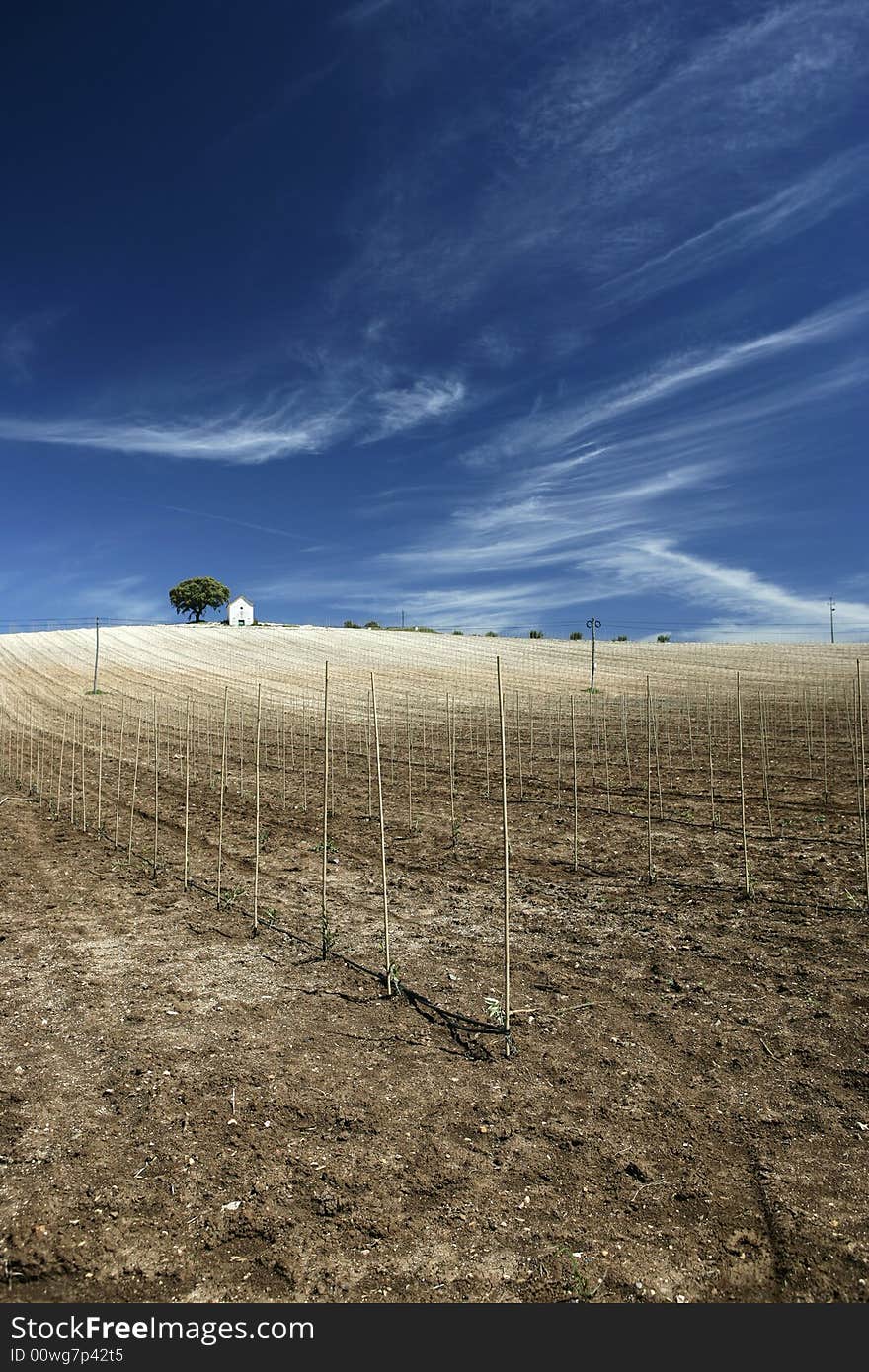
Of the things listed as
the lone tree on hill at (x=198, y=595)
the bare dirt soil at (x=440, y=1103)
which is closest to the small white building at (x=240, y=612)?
the lone tree on hill at (x=198, y=595)

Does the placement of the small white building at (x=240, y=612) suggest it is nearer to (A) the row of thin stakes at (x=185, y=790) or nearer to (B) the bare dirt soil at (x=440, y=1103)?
(A) the row of thin stakes at (x=185, y=790)

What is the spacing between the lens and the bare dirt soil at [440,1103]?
A: 2418 millimetres

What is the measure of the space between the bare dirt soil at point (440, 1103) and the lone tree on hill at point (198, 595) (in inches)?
2094

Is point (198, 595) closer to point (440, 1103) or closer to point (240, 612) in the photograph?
point (240, 612)

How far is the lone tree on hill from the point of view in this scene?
5634 centimetres

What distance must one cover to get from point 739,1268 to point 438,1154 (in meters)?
1.17

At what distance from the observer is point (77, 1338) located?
219 centimetres

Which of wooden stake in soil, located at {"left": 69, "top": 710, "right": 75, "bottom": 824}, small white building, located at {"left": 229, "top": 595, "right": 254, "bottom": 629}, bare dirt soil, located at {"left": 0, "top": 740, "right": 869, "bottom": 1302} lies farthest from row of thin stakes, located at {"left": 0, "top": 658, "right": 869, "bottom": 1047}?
small white building, located at {"left": 229, "top": 595, "right": 254, "bottom": 629}

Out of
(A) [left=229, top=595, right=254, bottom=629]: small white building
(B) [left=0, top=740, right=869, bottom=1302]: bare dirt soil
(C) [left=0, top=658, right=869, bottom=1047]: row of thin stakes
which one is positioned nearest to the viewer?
(B) [left=0, top=740, right=869, bottom=1302]: bare dirt soil

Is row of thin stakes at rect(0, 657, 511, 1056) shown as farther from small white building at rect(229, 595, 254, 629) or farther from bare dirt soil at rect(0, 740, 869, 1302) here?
small white building at rect(229, 595, 254, 629)

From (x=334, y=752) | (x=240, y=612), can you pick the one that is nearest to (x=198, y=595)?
(x=240, y=612)

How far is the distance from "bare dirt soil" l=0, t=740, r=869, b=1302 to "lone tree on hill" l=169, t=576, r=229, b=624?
5319cm

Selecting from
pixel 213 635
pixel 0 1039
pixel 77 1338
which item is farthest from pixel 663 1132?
pixel 213 635

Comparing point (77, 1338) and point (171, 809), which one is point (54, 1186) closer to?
point (77, 1338)
